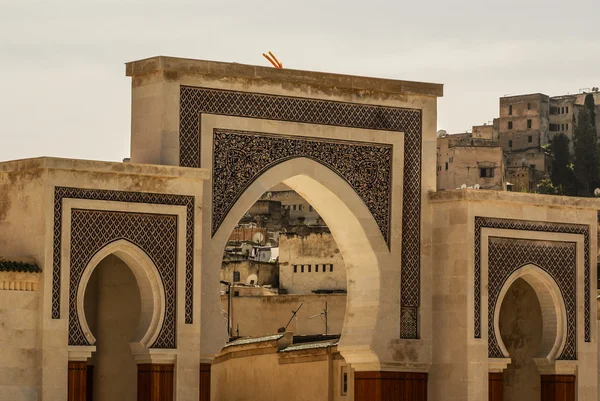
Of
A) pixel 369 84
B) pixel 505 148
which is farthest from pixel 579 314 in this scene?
pixel 505 148

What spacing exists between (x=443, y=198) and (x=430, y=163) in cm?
56

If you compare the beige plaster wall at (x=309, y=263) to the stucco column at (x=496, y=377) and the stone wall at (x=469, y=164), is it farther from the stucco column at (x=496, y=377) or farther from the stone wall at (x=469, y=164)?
the stone wall at (x=469, y=164)

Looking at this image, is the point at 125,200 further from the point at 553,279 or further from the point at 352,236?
the point at 553,279

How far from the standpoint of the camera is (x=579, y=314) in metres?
23.9

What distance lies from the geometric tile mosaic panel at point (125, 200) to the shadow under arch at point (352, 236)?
1319 millimetres

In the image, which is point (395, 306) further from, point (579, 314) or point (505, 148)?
point (505, 148)

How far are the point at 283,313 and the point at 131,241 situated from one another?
16.4 meters

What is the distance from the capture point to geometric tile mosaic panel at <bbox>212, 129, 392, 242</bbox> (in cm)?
2188

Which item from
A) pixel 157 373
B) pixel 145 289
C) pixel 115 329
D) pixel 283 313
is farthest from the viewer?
pixel 283 313

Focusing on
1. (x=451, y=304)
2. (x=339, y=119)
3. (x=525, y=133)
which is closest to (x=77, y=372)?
(x=339, y=119)

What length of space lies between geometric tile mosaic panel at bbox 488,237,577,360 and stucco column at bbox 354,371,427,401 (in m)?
0.98

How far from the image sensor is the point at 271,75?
2234 cm

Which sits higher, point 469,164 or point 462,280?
point 469,164

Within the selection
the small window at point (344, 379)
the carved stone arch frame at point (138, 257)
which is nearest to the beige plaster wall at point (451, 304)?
the small window at point (344, 379)
